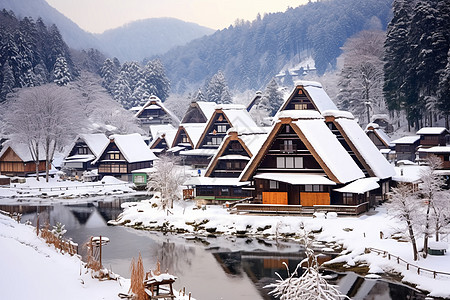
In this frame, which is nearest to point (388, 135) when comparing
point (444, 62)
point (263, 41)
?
point (444, 62)

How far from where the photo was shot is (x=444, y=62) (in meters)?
52.3

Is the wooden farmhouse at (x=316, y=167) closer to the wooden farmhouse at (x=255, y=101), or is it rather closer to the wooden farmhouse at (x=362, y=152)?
the wooden farmhouse at (x=362, y=152)

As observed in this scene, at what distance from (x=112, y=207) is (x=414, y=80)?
121 ft

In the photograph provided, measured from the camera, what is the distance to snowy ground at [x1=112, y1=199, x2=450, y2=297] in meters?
23.9

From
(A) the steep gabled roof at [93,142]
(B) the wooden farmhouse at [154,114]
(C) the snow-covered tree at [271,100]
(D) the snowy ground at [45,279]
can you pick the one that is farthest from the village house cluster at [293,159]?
(B) the wooden farmhouse at [154,114]

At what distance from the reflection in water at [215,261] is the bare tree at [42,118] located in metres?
24.2

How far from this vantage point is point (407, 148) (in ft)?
187

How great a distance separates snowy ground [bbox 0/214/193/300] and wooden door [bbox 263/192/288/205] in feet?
60.5

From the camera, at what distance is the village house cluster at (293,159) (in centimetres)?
3600

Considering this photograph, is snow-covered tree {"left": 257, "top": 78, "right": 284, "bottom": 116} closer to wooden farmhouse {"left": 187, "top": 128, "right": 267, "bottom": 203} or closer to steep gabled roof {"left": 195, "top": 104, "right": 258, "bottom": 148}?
steep gabled roof {"left": 195, "top": 104, "right": 258, "bottom": 148}

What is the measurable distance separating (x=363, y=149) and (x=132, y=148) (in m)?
37.5

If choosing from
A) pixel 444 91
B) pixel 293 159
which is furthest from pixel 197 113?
pixel 293 159

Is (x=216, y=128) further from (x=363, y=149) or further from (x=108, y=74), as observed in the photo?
(x=108, y=74)

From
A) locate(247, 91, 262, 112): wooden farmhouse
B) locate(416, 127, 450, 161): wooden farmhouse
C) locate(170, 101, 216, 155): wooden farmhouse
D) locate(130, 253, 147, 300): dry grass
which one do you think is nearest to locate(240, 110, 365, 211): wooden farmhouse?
locate(416, 127, 450, 161): wooden farmhouse
